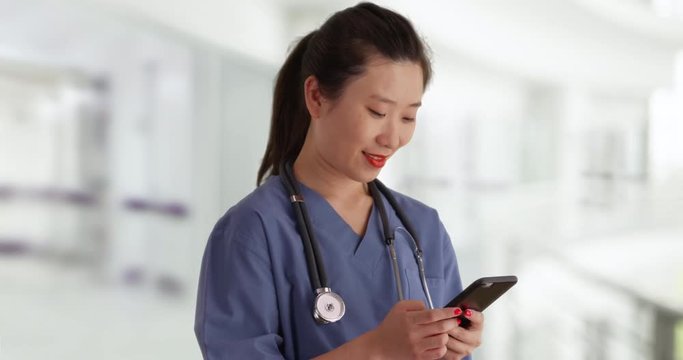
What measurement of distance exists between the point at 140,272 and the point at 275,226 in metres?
1.43

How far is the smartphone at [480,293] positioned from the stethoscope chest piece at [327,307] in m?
0.14

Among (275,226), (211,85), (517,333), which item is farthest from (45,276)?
(517,333)

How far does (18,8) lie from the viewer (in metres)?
1.70

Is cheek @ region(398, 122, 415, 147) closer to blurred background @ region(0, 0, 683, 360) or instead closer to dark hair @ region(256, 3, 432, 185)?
dark hair @ region(256, 3, 432, 185)

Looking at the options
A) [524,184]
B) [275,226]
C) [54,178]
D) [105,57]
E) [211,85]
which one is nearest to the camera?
[275,226]

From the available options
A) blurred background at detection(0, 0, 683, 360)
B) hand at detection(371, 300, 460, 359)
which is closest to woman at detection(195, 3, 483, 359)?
hand at detection(371, 300, 460, 359)

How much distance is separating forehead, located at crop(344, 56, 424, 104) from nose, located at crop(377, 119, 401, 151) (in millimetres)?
31

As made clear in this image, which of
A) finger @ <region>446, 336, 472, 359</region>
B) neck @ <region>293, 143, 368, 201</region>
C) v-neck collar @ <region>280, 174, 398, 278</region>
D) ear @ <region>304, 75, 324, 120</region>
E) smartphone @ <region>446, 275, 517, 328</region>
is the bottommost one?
finger @ <region>446, 336, 472, 359</region>

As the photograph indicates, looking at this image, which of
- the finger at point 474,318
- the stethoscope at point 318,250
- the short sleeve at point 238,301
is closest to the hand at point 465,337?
the finger at point 474,318

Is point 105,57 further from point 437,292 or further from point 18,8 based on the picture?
point 437,292

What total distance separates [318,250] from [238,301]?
0.42ft

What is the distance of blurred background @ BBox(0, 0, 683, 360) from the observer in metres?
1.82

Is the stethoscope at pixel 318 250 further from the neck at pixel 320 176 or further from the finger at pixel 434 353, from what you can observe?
the finger at pixel 434 353

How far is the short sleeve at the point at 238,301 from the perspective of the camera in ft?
3.13
